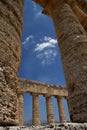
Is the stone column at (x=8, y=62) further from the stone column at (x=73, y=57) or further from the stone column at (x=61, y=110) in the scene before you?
the stone column at (x=61, y=110)

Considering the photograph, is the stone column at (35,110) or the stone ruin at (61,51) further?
the stone column at (35,110)

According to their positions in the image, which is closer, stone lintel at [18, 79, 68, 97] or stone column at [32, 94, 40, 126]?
stone column at [32, 94, 40, 126]

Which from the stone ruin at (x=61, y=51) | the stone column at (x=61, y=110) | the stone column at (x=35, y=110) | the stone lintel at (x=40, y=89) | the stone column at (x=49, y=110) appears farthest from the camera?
the stone column at (x=61, y=110)

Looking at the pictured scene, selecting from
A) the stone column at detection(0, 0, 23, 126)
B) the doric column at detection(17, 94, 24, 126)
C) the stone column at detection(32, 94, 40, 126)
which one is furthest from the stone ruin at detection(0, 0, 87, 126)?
the stone column at detection(32, 94, 40, 126)

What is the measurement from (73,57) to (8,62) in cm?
283

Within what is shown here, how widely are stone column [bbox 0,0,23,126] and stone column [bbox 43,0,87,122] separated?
2.11 m

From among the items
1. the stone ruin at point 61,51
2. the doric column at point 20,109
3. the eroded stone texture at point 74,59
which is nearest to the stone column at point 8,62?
the stone ruin at point 61,51

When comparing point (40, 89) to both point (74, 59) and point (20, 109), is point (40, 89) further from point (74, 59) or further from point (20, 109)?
point (74, 59)

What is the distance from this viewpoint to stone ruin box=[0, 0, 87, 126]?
2338 millimetres

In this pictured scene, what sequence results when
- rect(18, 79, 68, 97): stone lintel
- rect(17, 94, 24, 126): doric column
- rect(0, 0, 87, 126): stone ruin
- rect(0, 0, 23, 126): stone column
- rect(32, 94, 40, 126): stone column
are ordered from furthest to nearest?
rect(18, 79, 68, 97): stone lintel, rect(32, 94, 40, 126): stone column, rect(17, 94, 24, 126): doric column, rect(0, 0, 87, 126): stone ruin, rect(0, 0, 23, 126): stone column

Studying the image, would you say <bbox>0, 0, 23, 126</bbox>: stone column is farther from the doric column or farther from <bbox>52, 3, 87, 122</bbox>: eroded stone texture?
the doric column

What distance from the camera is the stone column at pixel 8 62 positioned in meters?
2.14

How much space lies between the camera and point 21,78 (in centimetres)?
1588

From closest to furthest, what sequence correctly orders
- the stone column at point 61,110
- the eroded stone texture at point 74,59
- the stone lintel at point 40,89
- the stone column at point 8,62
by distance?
the stone column at point 8,62 < the eroded stone texture at point 74,59 < the stone lintel at point 40,89 < the stone column at point 61,110
